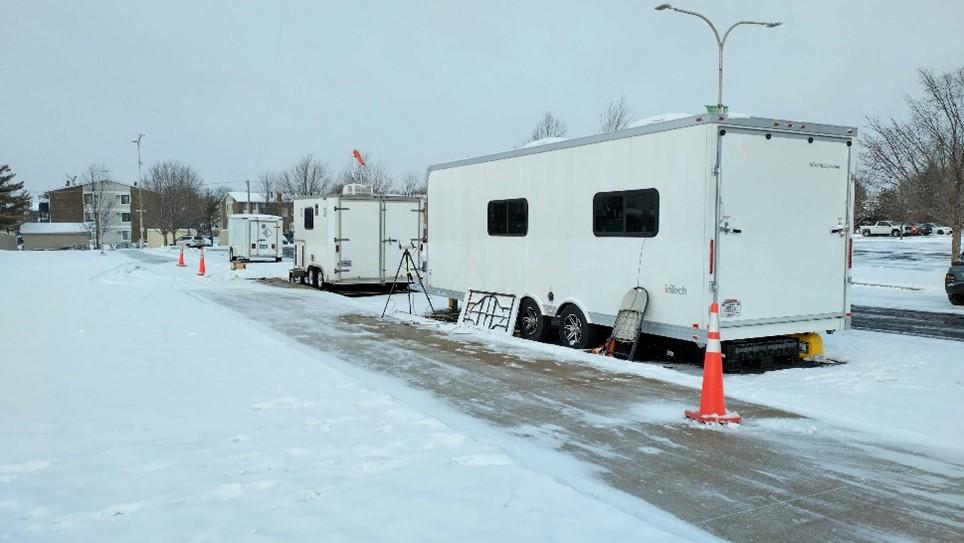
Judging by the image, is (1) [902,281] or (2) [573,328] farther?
(1) [902,281]

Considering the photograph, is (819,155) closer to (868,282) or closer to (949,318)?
(949,318)

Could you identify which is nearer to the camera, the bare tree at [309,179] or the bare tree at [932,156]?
the bare tree at [932,156]

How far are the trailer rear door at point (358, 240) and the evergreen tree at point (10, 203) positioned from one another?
256 feet

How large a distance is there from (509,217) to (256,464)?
7556 millimetres

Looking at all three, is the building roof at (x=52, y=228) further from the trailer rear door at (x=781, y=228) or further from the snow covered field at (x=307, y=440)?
the trailer rear door at (x=781, y=228)

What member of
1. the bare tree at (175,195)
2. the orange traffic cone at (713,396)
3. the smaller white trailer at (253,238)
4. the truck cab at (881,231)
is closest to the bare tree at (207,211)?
the bare tree at (175,195)

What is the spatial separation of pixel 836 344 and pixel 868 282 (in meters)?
15.7

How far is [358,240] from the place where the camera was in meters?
19.6

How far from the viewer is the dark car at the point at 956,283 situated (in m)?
16.9

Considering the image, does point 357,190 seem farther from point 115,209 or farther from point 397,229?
point 115,209

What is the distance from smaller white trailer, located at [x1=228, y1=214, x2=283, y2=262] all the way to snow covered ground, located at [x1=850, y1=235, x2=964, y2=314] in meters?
25.0

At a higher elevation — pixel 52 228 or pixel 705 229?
pixel 52 228

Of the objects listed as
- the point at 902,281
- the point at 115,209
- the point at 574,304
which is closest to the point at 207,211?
the point at 115,209

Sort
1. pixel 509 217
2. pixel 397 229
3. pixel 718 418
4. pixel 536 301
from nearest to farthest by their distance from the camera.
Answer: pixel 718 418, pixel 536 301, pixel 509 217, pixel 397 229
